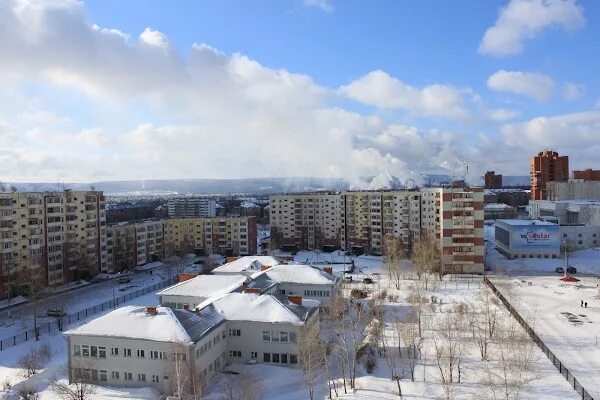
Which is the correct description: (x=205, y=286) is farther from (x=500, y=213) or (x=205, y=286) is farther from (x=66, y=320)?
(x=500, y=213)

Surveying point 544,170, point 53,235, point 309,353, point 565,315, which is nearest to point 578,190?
point 544,170

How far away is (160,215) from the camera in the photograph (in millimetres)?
146625

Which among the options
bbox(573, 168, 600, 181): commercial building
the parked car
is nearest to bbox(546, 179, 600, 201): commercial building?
bbox(573, 168, 600, 181): commercial building

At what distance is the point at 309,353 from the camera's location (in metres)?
23.0

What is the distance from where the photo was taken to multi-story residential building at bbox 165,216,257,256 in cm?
7994

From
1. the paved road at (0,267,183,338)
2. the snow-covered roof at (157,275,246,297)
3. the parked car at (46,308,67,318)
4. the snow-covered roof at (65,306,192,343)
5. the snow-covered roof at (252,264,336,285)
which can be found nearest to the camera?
the snow-covered roof at (65,306,192,343)

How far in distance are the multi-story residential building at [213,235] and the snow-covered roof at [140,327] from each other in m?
51.7

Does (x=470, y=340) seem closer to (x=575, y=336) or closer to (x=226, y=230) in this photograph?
(x=575, y=336)

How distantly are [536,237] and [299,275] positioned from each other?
41.2 metres

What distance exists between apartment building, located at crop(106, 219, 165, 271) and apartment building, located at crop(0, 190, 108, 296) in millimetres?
1877

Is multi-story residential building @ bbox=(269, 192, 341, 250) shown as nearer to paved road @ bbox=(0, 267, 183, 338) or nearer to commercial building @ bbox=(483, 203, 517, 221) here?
paved road @ bbox=(0, 267, 183, 338)

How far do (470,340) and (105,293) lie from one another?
119 feet

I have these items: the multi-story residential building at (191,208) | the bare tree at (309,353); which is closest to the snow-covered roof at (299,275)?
the bare tree at (309,353)

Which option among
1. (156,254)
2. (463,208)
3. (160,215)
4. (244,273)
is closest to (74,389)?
(244,273)
